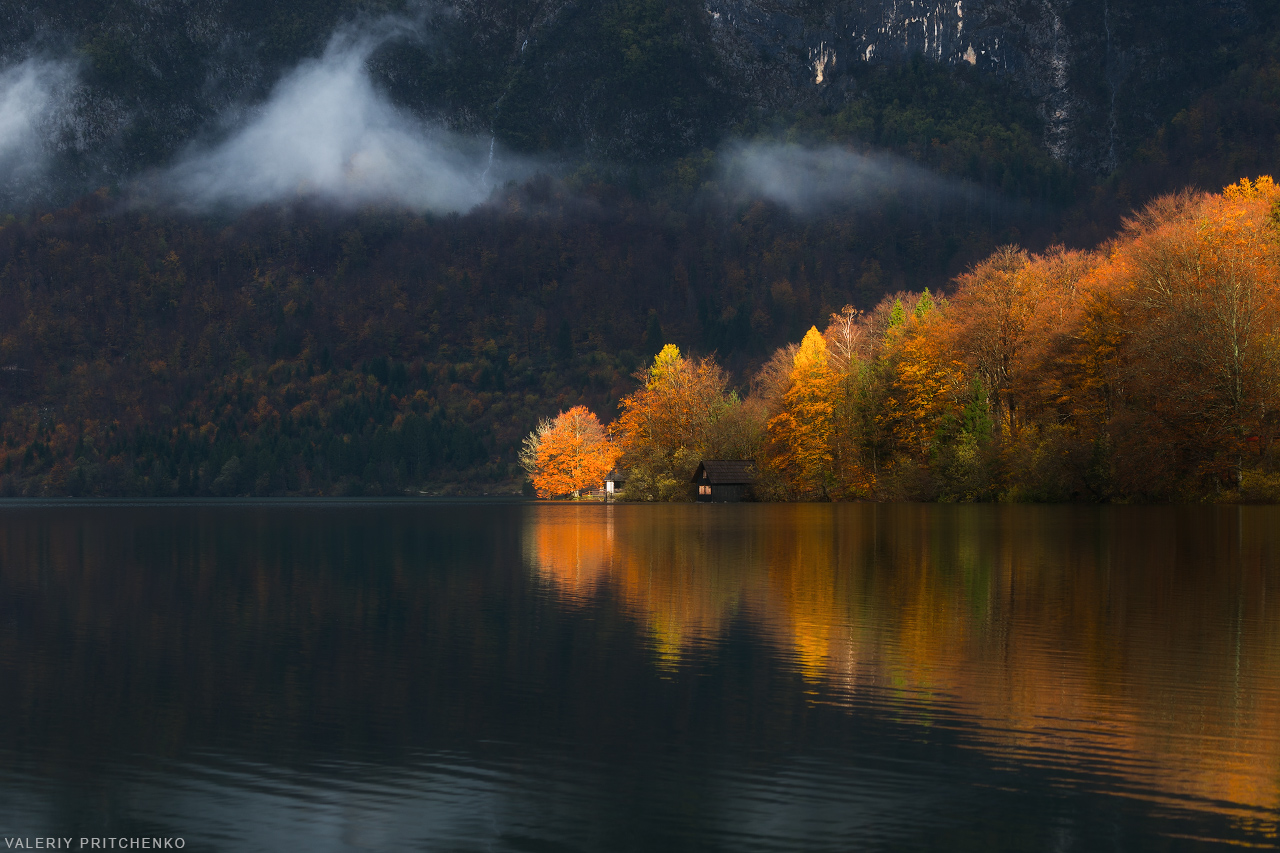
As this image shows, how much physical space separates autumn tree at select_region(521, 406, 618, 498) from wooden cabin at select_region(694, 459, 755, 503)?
40.9 m

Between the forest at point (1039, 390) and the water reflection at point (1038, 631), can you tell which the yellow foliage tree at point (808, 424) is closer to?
the forest at point (1039, 390)

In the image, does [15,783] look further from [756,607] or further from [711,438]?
[711,438]

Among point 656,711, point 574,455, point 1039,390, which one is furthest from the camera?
point 574,455

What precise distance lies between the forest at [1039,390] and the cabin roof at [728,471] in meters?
1.55

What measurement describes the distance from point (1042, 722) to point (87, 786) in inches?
411

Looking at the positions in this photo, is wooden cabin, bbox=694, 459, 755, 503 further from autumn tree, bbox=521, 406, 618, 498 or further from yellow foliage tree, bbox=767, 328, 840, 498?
autumn tree, bbox=521, 406, 618, 498

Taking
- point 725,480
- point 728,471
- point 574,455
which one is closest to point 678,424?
point 728,471

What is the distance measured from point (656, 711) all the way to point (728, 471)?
9884 cm

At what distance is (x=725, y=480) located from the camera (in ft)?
369

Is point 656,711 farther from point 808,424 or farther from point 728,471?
point 728,471

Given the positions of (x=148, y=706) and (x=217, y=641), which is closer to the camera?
(x=148, y=706)

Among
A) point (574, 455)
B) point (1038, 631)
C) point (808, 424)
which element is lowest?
point (1038, 631)

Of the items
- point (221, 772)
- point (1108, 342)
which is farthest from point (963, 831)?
point (1108, 342)

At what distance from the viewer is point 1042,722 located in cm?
1399
